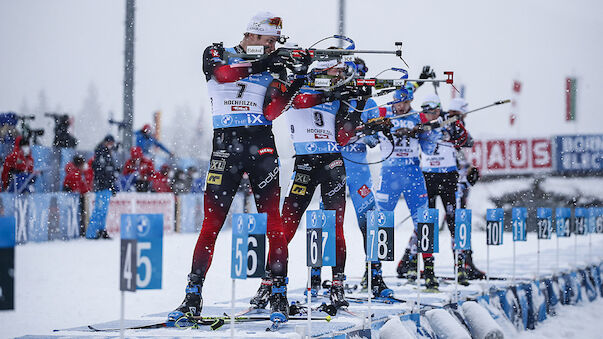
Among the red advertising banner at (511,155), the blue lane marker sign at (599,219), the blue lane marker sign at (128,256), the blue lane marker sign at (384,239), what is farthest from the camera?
the red advertising banner at (511,155)

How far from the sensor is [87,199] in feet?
52.1

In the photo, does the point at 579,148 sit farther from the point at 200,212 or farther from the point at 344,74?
the point at 344,74

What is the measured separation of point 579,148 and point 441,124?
1794 centimetres

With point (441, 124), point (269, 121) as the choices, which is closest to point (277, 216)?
point (269, 121)

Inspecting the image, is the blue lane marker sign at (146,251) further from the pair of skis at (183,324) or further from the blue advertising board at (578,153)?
the blue advertising board at (578,153)

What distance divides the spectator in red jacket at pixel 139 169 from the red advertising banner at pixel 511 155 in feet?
37.3

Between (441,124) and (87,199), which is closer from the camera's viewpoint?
(441,124)

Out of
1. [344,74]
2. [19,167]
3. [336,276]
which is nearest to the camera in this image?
[336,276]

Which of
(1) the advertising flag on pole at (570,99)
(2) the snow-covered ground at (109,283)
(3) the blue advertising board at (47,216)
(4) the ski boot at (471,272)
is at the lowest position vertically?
(2) the snow-covered ground at (109,283)

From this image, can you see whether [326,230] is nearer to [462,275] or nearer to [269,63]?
[269,63]

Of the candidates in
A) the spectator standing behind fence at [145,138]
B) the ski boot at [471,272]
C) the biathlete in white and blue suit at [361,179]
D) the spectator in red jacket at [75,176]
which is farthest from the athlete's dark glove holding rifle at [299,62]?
the spectator standing behind fence at [145,138]

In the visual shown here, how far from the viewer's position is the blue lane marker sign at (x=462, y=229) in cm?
702

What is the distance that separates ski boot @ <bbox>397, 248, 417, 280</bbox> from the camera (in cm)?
838

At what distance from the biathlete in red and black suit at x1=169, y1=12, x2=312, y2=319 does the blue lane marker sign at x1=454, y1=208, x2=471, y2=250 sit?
228 cm
